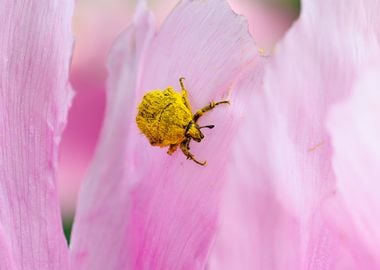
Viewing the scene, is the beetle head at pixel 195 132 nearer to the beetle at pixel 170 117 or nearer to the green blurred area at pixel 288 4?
the beetle at pixel 170 117

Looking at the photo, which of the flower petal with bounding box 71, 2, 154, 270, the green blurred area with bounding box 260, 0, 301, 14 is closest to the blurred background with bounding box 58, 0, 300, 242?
the green blurred area with bounding box 260, 0, 301, 14

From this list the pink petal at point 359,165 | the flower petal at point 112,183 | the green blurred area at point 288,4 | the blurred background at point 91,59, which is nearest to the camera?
the pink petal at point 359,165

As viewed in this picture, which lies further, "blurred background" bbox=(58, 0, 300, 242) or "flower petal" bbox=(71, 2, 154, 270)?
"blurred background" bbox=(58, 0, 300, 242)

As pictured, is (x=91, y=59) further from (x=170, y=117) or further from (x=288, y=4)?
(x=170, y=117)

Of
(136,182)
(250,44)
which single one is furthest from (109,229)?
(250,44)

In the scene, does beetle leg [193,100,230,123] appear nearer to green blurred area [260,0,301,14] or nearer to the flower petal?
the flower petal

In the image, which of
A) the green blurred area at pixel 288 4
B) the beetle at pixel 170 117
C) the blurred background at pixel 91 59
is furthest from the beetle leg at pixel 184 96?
the green blurred area at pixel 288 4

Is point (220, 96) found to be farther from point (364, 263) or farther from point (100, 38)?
point (100, 38)

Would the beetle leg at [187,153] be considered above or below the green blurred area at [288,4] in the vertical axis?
below
